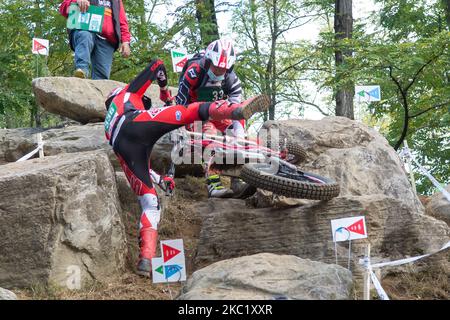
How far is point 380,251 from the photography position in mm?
5699

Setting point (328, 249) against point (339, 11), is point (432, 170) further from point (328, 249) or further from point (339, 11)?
point (328, 249)

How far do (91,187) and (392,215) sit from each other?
3.09 meters

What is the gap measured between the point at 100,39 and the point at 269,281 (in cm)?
577

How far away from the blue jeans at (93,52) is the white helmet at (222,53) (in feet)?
8.55

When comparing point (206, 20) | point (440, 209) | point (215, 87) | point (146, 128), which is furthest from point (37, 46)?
point (440, 209)

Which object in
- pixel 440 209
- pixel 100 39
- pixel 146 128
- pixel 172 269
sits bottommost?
pixel 172 269

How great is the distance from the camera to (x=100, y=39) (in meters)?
8.82

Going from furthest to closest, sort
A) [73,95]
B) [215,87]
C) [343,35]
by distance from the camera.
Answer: [343,35] → [73,95] → [215,87]

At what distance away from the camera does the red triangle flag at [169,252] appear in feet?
17.1

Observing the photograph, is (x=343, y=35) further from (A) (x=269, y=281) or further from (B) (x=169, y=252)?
(A) (x=269, y=281)

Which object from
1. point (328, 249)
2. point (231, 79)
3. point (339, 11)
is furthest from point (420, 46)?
point (328, 249)

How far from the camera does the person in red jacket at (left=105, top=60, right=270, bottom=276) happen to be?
214 inches

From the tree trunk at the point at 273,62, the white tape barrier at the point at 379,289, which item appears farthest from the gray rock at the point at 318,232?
the tree trunk at the point at 273,62

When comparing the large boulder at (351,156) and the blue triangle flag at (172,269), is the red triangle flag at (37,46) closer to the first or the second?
the large boulder at (351,156)
